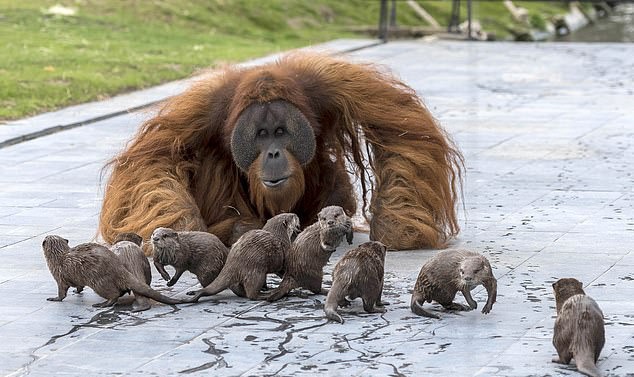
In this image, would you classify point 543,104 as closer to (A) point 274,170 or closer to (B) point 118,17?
(A) point 274,170

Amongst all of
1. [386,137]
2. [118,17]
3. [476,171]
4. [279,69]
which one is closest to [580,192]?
[476,171]

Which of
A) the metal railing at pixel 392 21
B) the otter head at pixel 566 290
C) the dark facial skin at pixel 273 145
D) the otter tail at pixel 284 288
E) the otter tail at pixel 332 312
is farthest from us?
the metal railing at pixel 392 21

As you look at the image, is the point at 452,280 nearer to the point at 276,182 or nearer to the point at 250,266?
the point at 250,266

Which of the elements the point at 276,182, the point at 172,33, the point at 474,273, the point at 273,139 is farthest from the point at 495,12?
the point at 474,273

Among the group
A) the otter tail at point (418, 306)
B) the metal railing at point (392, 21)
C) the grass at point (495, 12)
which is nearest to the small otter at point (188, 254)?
the otter tail at point (418, 306)

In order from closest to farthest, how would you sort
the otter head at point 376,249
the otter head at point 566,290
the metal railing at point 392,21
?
1. the otter head at point 566,290
2. the otter head at point 376,249
3. the metal railing at point 392,21

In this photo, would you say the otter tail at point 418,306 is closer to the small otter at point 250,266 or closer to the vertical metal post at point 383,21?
the small otter at point 250,266

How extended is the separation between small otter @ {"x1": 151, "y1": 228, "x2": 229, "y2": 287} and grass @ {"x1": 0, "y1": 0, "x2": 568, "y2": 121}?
5511 millimetres

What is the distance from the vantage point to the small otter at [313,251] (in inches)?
203

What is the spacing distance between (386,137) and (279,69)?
0.60 m

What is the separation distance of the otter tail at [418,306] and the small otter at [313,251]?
13.8 inches

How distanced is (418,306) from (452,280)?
157mm

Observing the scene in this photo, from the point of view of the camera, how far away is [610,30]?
25.2 meters

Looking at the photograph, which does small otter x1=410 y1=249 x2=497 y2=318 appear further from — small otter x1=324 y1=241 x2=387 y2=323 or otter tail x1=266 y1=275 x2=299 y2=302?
otter tail x1=266 y1=275 x2=299 y2=302
